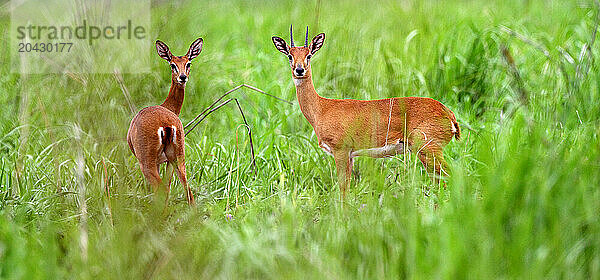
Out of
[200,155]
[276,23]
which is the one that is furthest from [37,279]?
[276,23]

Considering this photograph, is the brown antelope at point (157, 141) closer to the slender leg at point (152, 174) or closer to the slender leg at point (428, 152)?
the slender leg at point (152, 174)

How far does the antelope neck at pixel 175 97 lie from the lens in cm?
297

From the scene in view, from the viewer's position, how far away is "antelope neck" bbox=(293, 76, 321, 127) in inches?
122

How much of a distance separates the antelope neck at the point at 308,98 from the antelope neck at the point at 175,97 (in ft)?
1.68

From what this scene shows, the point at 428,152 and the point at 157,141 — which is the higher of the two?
the point at 157,141

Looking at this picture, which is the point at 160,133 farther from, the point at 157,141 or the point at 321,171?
the point at 321,171

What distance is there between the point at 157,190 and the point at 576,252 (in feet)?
5.21

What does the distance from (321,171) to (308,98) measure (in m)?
0.43

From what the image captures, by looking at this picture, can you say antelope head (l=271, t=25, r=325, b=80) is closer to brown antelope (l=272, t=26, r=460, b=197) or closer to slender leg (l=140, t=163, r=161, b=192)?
brown antelope (l=272, t=26, r=460, b=197)

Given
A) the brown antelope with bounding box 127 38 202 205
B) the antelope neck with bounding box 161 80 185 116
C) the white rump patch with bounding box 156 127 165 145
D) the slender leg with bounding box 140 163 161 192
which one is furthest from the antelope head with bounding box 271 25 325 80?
the slender leg with bounding box 140 163 161 192

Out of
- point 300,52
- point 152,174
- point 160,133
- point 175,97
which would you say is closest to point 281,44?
point 300,52

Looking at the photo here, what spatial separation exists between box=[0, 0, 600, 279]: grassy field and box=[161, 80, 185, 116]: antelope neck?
0.21 m

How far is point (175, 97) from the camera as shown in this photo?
117 inches

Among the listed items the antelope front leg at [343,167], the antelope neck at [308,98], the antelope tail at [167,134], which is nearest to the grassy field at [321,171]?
the antelope front leg at [343,167]
